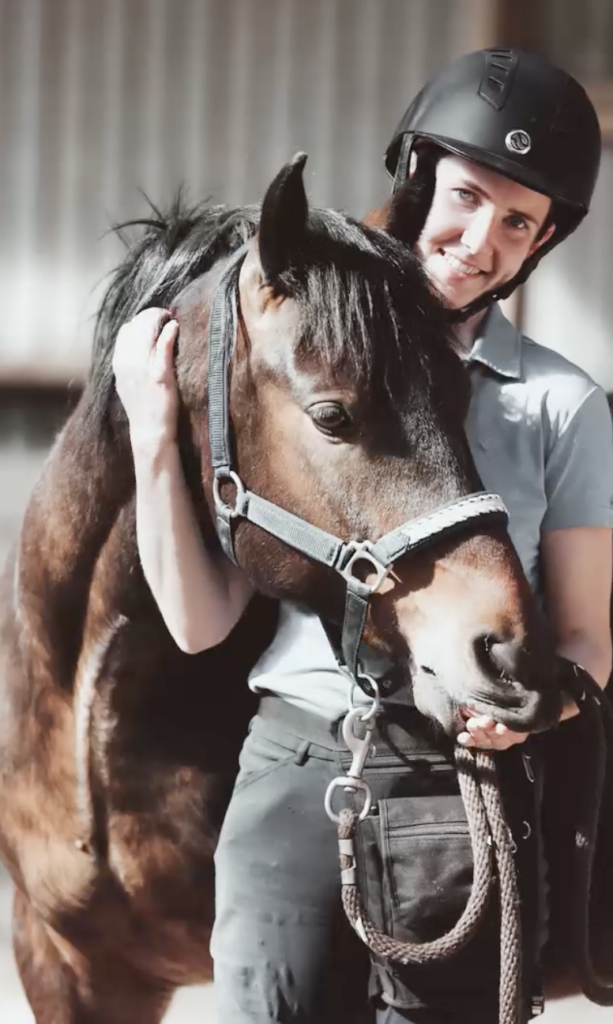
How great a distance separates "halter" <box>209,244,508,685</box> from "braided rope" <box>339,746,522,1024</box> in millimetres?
163

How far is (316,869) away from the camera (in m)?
1.17

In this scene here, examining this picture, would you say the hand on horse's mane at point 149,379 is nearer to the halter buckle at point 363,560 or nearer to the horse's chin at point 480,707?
the halter buckle at point 363,560

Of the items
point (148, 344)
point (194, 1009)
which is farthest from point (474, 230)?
point (194, 1009)

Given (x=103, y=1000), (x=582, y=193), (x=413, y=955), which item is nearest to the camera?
(x=413, y=955)

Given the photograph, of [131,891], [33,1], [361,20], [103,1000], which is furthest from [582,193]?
[33,1]

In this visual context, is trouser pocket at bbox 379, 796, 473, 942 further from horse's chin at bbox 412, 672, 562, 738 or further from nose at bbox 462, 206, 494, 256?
nose at bbox 462, 206, 494, 256

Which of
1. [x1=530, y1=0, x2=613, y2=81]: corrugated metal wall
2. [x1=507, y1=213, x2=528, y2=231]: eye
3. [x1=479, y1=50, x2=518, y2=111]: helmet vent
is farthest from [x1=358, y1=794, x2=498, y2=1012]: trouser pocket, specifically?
[x1=530, y1=0, x2=613, y2=81]: corrugated metal wall

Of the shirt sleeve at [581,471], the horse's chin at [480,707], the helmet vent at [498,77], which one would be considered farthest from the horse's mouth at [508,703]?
the helmet vent at [498,77]

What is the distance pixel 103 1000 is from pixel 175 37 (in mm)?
2578

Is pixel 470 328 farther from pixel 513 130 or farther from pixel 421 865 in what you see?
pixel 421 865

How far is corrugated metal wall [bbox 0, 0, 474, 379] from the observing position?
3.26 meters

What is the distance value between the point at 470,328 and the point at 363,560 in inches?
12.9

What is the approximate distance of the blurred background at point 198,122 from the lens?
3.23 m

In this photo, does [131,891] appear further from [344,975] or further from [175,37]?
[175,37]
